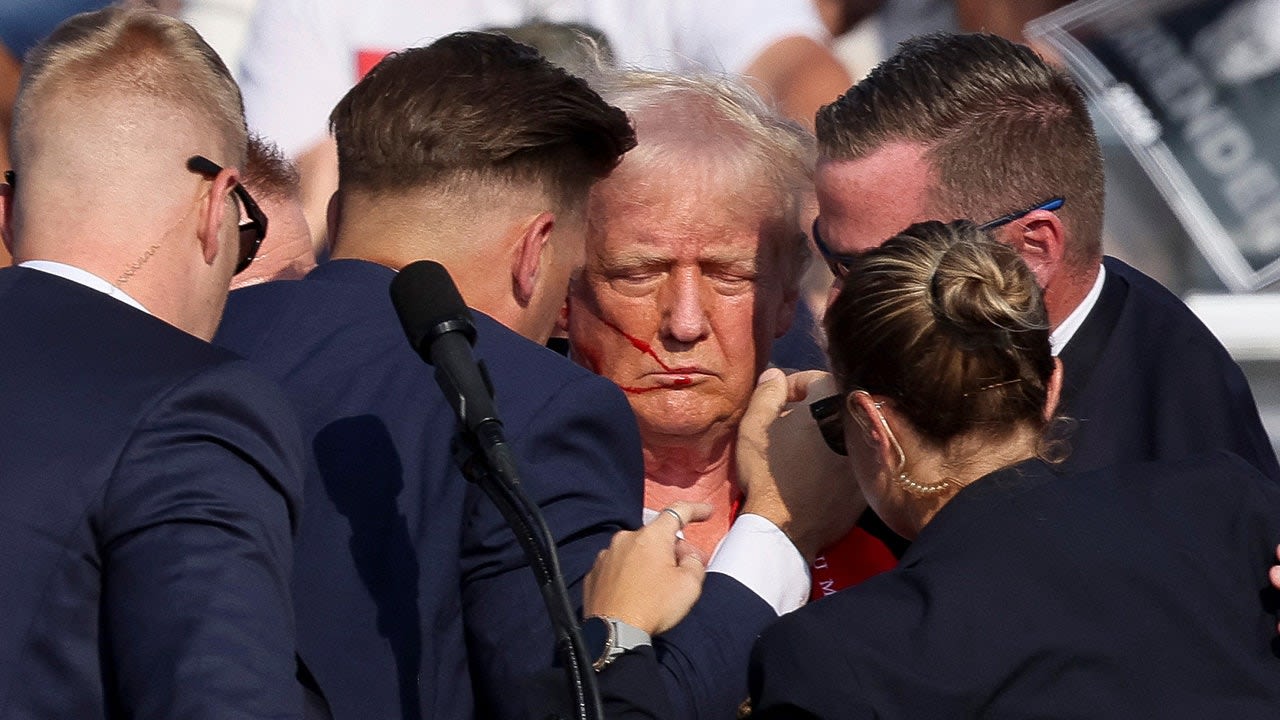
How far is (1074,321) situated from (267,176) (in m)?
1.80

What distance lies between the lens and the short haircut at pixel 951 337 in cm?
207

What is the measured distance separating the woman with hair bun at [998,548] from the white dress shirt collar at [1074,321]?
0.46 metres

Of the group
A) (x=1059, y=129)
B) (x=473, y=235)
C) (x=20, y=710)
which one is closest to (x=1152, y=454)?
(x=1059, y=129)

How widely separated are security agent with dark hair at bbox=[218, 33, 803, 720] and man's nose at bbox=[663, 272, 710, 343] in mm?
341

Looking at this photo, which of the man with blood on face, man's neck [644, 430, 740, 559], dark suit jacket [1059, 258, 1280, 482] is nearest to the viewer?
dark suit jacket [1059, 258, 1280, 482]

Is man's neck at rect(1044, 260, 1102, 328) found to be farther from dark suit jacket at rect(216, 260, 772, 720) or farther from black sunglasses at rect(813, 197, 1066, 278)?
dark suit jacket at rect(216, 260, 772, 720)

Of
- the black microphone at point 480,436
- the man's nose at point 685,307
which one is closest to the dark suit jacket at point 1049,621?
the black microphone at point 480,436

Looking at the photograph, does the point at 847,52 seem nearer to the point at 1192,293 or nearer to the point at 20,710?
the point at 1192,293

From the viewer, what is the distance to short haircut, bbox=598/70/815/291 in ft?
9.39

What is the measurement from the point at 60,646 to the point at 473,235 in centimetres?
89

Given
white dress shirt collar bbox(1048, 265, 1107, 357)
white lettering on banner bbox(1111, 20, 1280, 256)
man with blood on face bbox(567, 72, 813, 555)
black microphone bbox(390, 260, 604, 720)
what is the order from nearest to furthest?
black microphone bbox(390, 260, 604, 720), white dress shirt collar bbox(1048, 265, 1107, 357), man with blood on face bbox(567, 72, 813, 555), white lettering on banner bbox(1111, 20, 1280, 256)

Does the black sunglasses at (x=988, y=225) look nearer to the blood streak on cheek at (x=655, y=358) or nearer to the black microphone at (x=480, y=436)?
the blood streak on cheek at (x=655, y=358)

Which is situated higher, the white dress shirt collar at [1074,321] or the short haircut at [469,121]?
the short haircut at [469,121]

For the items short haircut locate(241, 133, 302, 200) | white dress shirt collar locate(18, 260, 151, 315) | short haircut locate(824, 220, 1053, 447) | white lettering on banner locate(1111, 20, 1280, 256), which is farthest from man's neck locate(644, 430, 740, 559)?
white lettering on banner locate(1111, 20, 1280, 256)
